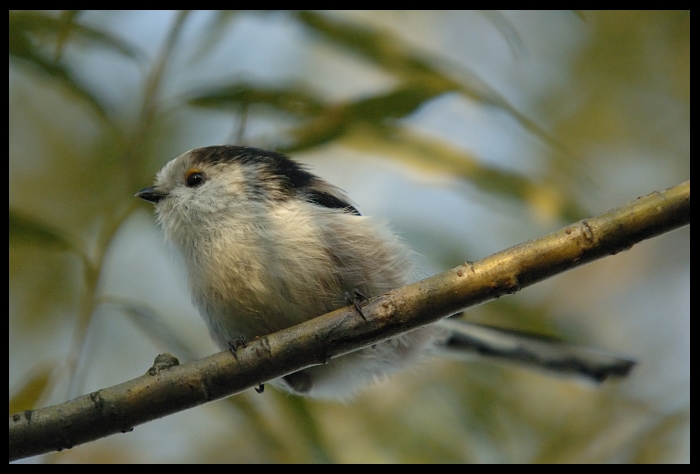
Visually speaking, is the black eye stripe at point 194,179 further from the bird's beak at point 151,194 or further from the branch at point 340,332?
the branch at point 340,332

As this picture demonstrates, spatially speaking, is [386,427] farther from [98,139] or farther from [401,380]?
[98,139]

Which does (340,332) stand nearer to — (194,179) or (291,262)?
(291,262)

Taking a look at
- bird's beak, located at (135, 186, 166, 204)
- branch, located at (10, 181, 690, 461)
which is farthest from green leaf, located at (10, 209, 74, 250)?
branch, located at (10, 181, 690, 461)

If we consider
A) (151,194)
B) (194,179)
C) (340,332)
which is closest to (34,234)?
(151,194)

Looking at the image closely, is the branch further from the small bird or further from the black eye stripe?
the black eye stripe

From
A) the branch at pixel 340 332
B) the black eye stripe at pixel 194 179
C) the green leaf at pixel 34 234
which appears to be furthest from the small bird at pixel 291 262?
the green leaf at pixel 34 234
